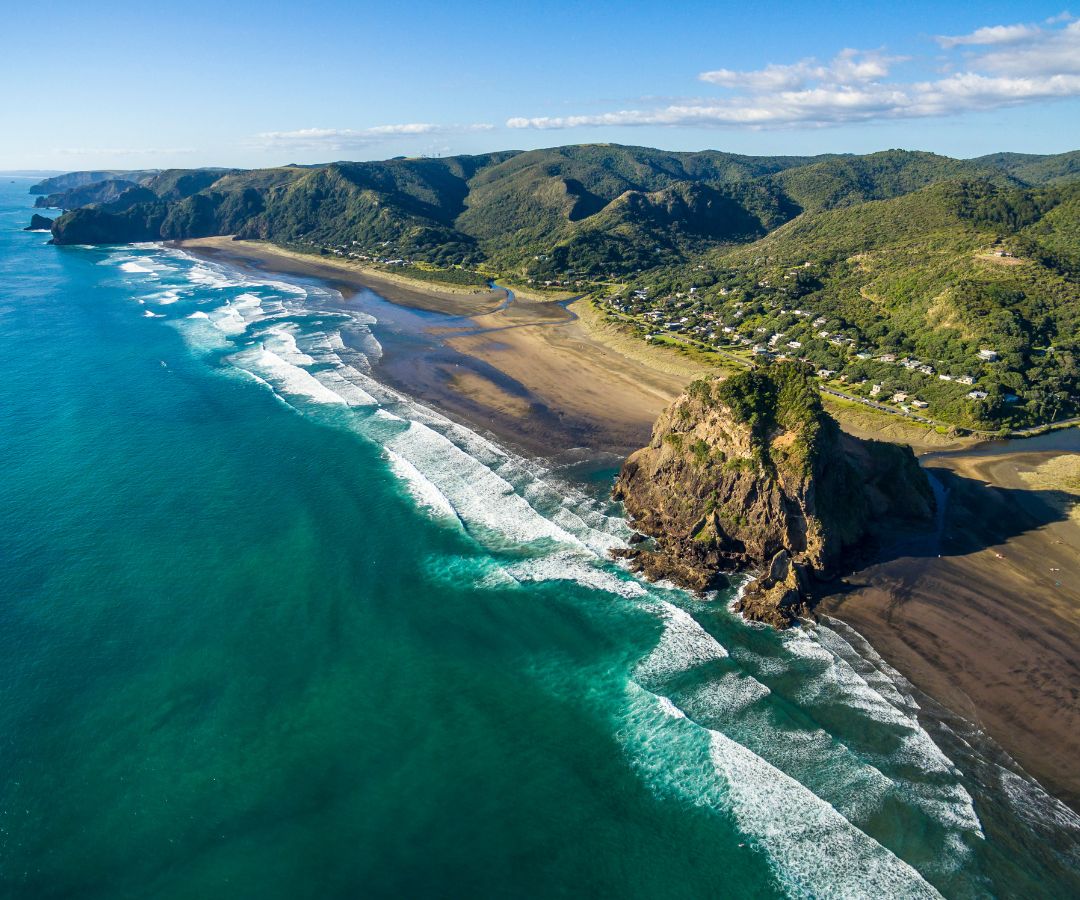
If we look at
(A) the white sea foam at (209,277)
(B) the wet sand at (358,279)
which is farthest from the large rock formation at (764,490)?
(A) the white sea foam at (209,277)

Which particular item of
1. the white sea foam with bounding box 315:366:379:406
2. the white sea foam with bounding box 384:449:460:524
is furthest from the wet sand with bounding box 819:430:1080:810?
the white sea foam with bounding box 315:366:379:406

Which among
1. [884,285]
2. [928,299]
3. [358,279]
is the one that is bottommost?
[358,279]

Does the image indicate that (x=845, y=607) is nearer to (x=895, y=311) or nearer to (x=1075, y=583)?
(x=1075, y=583)

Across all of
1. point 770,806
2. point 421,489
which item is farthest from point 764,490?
point 421,489

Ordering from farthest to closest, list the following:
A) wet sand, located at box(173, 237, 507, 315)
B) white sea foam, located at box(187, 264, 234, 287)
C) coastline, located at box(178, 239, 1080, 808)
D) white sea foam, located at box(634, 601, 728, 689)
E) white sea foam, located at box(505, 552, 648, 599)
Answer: white sea foam, located at box(187, 264, 234, 287) → wet sand, located at box(173, 237, 507, 315) → white sea foam, located at box(505, 552, 648, 599) → white sea foam, located at box(634, 601, 728, 689) → coastline, located at box(178, 239, 1080, 808)

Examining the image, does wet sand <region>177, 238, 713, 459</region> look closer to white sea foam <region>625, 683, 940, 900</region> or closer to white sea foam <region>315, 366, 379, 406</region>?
white sea foam <region>315, 366, 379, 406</region>

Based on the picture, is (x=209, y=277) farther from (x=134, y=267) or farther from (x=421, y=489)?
(x=421, y=489)
